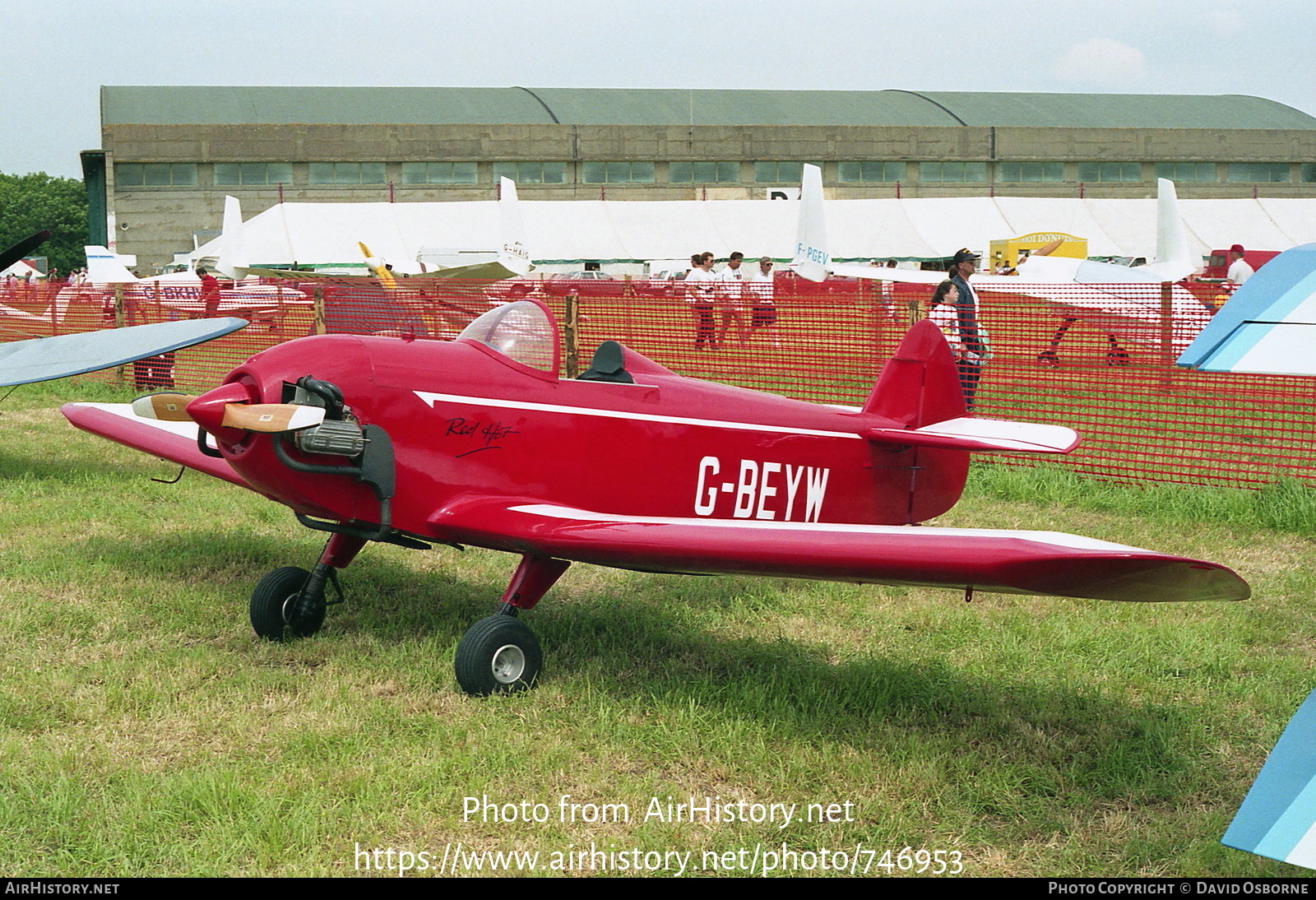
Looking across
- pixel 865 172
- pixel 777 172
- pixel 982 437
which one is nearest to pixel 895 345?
pixel 982 437

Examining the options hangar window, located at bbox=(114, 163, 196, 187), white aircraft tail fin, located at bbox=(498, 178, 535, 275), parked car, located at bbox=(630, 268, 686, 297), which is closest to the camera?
parked car, located at bbox=(630, 268, 686, 297)

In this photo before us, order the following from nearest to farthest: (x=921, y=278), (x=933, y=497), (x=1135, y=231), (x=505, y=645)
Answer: (x=505, y=645) < (x=933, y=497) < (x=921, y=278) < (x=1135, y=231)

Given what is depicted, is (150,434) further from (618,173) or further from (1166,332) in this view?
(618,173)

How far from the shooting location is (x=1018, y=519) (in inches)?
303

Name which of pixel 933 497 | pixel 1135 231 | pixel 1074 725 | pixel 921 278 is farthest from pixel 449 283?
pixel 1135 231

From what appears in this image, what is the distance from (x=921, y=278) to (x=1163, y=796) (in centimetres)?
2127

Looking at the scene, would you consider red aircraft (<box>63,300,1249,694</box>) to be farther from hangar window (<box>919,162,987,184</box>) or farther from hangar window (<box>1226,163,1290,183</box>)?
hangar window (<box>1226,163,1290,183</box>)

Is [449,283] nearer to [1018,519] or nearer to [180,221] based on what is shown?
[1018,519]

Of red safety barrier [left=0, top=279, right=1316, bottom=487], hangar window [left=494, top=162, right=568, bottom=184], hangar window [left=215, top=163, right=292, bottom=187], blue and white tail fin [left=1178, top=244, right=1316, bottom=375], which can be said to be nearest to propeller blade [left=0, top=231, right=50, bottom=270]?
red safety barrier [left=0, top=279, right=1316, bottom=487]

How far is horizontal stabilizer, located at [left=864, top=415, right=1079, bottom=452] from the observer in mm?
4980

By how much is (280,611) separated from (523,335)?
1.71m

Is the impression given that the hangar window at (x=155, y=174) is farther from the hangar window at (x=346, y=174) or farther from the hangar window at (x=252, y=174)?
the hangar window at (x=346, y=174)

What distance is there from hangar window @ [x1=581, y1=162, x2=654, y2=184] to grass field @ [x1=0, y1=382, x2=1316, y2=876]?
55112 mm

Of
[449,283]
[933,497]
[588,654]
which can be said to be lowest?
[588,654]
